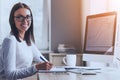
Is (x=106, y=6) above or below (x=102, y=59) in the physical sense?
above

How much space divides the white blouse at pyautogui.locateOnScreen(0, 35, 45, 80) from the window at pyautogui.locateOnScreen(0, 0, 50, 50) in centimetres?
178

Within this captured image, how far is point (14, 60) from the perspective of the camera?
1.82 metres

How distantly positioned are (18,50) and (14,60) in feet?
0.35

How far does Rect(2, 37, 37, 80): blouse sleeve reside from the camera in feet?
5.88

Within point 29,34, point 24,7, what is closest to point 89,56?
point 29,34

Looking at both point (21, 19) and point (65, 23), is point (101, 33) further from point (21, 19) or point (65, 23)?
point (65, 23)

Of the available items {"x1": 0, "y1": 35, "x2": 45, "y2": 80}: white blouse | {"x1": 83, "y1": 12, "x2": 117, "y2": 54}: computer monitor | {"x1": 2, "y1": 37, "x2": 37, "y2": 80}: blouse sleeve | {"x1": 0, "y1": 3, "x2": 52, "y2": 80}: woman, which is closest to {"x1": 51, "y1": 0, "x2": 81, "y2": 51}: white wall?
{"x1": 83, "y1": 12, "x2": 117, "y2": 54}: computer monitor

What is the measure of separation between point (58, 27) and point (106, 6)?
3.02ft

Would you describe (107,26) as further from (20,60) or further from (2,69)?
(2,69)

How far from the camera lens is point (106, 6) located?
289 centimetres

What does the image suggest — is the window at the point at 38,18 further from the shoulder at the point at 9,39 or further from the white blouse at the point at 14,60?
the shoulder at the point at 9,39

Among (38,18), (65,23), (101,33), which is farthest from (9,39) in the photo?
(38,18)

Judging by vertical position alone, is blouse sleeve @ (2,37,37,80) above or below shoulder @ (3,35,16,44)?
below

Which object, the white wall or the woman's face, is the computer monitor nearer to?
the woman's face
